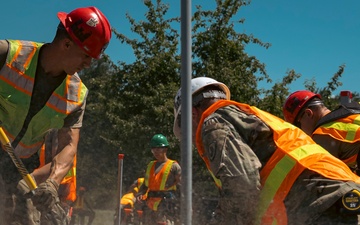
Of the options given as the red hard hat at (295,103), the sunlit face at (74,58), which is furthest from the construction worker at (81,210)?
the sunlit face at (74,58)

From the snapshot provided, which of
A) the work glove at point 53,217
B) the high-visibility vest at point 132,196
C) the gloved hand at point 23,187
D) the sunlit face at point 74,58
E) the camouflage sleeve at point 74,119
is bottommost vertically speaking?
the work glove at point 53,217

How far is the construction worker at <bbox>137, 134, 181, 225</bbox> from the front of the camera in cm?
1195

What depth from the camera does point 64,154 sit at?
16.1ft

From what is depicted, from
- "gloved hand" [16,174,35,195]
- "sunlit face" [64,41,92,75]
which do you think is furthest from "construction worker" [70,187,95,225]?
"sunlit face" [64,41,92,75]

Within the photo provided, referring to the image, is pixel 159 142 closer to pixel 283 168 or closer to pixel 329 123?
pixel 329 123

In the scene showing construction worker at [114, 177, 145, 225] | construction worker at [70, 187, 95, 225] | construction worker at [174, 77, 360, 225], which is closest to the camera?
construction worker at [174, 77, 360, 225]

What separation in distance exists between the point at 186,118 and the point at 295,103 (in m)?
3.21

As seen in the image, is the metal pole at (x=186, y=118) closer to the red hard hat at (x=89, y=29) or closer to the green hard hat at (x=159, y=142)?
the red hard hat at (x=89, y=29)

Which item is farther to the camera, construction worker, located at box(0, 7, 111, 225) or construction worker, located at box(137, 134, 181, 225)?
construction worker, located at box(137, 134, 181, 225)

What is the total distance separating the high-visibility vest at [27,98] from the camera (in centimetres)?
475

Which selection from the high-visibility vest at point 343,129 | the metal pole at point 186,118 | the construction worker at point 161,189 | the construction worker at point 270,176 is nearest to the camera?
the metal pole at point 186,118

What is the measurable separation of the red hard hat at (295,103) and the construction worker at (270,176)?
2249 millimetres

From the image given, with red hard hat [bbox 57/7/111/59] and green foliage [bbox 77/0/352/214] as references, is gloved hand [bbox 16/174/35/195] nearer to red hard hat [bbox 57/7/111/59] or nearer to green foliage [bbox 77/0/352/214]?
red hard hat [bbox 57/7/111/59]

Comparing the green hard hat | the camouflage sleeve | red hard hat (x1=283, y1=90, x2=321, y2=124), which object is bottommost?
the camouflage sleeve
